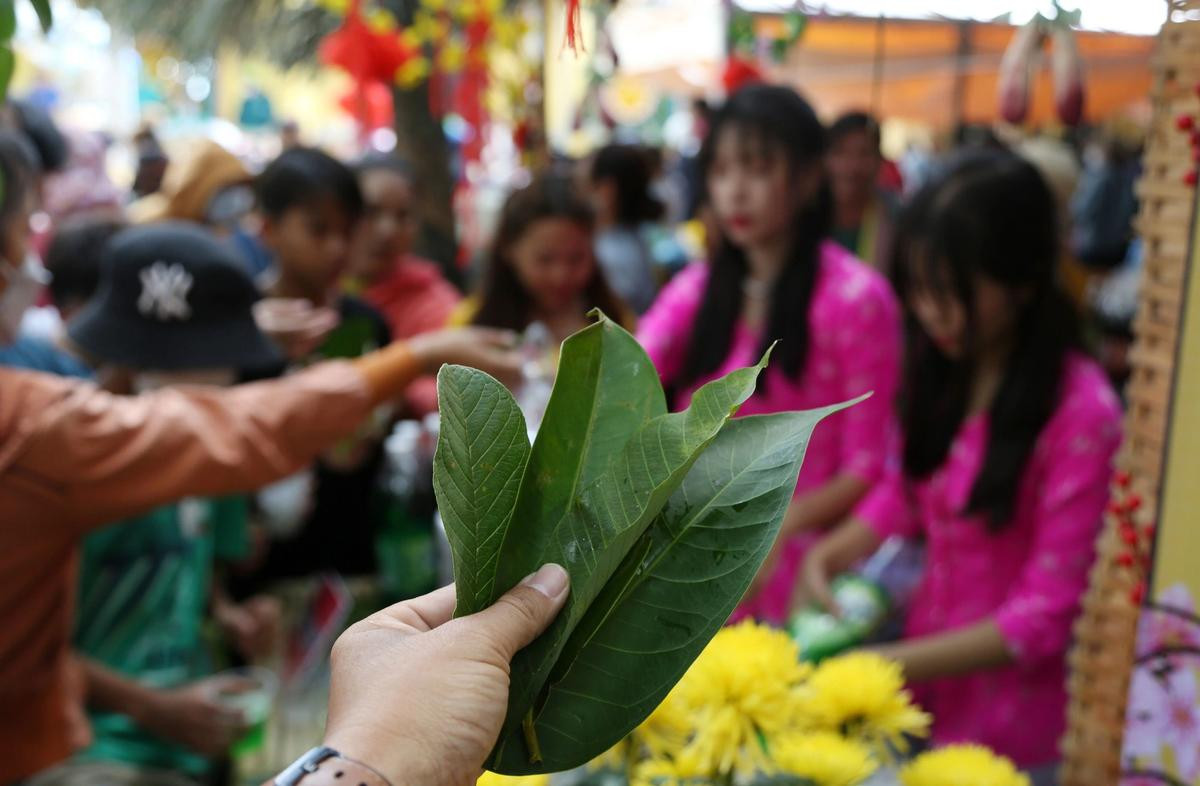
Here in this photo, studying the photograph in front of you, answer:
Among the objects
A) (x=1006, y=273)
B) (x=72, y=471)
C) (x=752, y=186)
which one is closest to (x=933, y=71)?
(x=752, y=186)

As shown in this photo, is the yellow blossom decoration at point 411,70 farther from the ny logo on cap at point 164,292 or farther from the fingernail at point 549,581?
the fingernail at point 549,581

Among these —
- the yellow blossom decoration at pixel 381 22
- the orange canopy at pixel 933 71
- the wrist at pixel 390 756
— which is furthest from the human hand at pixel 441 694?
the orange canopy at pixel 933 71

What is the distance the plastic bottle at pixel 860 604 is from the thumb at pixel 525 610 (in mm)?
534

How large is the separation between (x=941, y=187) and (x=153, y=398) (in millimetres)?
1015

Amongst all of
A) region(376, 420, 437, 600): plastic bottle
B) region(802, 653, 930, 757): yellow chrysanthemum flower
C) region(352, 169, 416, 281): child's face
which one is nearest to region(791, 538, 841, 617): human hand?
region(802, 653, 930, 757): yellow chrysanthemum flower

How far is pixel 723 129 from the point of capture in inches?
62.9

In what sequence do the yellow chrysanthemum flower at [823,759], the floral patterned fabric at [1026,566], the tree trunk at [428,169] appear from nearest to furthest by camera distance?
the yellow chrysanthemum flower at [823,759] < the floral patterned fabric at [1026,566] < the tree trunk at [428,169]

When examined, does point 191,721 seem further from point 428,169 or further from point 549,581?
point 428,169

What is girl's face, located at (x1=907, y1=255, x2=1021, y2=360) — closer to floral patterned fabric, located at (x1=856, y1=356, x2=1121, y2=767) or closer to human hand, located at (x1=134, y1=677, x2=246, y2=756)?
floral patterned fabric, located at (x1=856, y1=356, x2=1121, y2=767)

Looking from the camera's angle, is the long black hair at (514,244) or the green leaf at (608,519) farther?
the long black hair at (514,244)

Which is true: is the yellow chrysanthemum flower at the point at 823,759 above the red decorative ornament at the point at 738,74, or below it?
below

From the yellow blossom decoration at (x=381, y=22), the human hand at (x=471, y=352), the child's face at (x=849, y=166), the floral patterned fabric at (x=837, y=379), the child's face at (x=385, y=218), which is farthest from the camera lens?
the child's face at (x=849, y=166)

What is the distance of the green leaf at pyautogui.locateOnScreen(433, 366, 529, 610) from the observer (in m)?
0.50

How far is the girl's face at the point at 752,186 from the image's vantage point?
5.15ft
